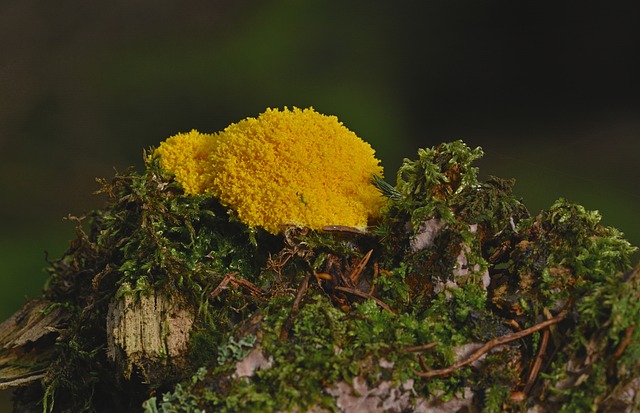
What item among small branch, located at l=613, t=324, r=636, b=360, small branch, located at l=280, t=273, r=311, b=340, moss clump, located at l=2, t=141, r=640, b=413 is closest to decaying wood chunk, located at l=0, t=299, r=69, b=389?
moss clump, located at l=2, t=141, r=640, b=413

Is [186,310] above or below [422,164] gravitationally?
below

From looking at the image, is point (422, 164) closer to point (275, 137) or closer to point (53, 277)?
point (275, 137)

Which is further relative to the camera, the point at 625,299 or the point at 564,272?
the point at 564,272

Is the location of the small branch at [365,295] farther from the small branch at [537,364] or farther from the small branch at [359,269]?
the small branch at [537,364]

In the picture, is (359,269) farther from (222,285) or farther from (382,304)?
(222,285)

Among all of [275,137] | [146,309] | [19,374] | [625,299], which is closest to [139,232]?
[146,309]

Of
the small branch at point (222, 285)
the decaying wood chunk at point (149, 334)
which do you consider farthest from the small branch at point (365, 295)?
the decaying wood chunk at point (149, 334)
